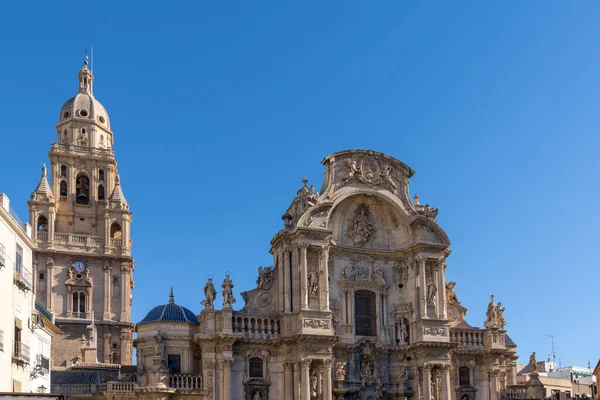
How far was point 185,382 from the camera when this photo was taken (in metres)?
46.2

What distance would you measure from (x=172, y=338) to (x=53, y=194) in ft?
98.1

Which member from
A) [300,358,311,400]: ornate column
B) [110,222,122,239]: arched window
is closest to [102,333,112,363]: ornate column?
[110,222,122,239]: arched window

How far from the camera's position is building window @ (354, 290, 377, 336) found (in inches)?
2013

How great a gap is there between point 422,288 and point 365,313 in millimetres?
3723

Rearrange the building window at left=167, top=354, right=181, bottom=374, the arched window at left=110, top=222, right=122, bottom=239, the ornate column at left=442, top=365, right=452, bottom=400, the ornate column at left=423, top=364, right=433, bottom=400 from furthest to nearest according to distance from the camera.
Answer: the arched window at left=110, top=222, right=122, bottom=239 → the ornate column at left=442, top=365, right=452, bottom=400 → the ornate column at left=423, top=364, right=433, bottom=400 → the building window at left=167, top=354, right=181, bottom=374

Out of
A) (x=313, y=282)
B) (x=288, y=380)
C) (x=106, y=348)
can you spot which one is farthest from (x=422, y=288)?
(x=106, y=348)

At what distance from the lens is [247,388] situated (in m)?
47.5

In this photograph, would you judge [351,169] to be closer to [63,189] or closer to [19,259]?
[19,259]

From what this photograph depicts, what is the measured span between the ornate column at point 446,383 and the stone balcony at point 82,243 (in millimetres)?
31848

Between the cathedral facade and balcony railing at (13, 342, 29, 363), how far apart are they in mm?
9390

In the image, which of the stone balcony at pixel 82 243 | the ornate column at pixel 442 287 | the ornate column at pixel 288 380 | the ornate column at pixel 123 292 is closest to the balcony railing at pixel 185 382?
the ornate column at pixel 288 380

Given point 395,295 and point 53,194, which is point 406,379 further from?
point 53,194

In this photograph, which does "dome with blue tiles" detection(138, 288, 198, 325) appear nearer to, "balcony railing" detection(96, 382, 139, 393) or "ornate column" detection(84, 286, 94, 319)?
"balcony railing" detection(96, 382, 139, 393)

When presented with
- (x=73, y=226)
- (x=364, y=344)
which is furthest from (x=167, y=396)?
(x=73, y=226)
